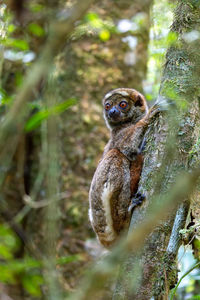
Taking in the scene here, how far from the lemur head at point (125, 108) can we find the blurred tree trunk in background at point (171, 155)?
220 centimetres

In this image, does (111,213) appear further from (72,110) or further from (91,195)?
(72,110)

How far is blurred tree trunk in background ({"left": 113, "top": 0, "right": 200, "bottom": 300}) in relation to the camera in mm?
3535

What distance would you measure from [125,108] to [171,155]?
3.12 m

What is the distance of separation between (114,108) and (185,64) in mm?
2539

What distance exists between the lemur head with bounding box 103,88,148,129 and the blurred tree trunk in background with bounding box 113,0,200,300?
7.21 ft

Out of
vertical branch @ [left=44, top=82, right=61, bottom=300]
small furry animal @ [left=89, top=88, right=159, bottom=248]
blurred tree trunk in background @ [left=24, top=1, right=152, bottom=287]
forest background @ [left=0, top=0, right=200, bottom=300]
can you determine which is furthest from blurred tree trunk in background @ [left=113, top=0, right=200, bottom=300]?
blurred tree trunk in background @ [left=24, top=1, right=152, bottom=287]

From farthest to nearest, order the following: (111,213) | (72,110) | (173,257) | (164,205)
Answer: (72,110)
(111,213)
(173,257)
(164,205)

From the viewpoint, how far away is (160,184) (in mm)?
3520

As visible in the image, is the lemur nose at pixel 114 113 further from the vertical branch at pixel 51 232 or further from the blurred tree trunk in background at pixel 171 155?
the blurred tree trunk in background at pixel 171 155

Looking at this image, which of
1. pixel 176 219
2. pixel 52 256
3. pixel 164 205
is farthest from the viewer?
pixel 176 219

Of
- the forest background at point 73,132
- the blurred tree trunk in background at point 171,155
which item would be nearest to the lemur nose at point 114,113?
the forest background at point 73,132

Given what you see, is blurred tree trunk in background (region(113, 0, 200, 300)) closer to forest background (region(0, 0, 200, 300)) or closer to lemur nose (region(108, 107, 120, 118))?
lemur nose (region(108, 107, 120, 118))

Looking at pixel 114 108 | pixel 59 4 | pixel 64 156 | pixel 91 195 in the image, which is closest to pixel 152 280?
pixel 91 195

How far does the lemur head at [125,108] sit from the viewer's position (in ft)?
21.2
